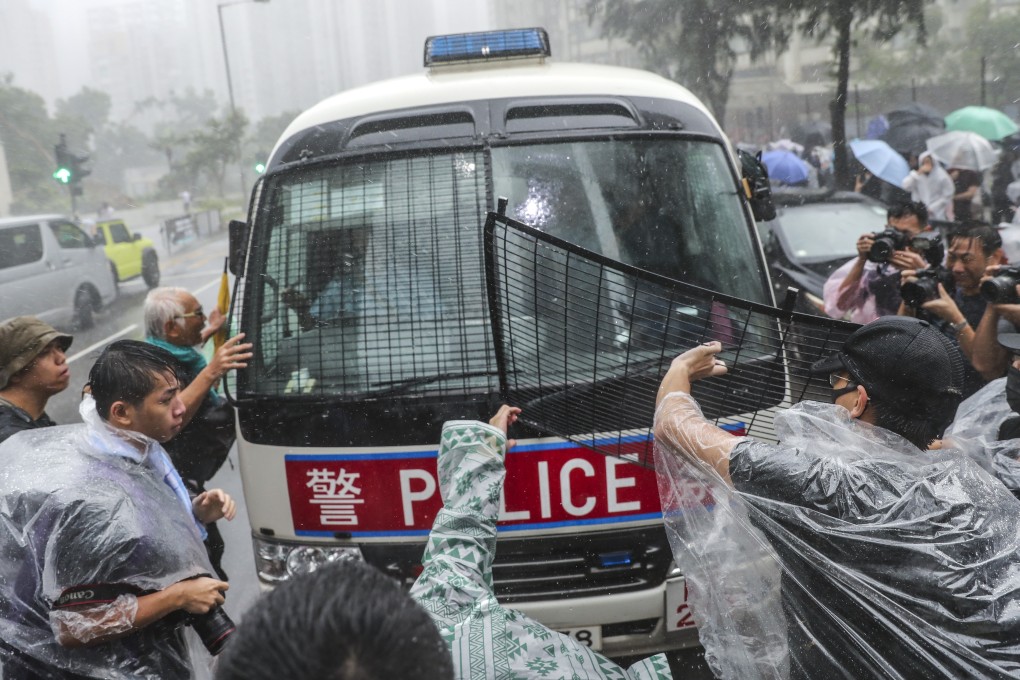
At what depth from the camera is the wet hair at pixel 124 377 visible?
2.12m

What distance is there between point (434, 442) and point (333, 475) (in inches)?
14.5

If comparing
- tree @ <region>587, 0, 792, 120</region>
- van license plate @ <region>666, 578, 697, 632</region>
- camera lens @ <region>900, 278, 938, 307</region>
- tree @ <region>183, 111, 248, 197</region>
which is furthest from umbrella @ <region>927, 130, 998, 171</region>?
tree @ <region>183, 111, 248, 197</region>

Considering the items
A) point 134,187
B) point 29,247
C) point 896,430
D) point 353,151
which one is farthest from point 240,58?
point 896,430

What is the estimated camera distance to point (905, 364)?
1.56 meters

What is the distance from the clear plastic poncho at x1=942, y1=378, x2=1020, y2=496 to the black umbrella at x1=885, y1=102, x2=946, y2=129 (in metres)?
12.0

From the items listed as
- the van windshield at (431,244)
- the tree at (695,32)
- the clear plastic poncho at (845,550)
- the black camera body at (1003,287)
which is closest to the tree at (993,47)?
the tree at (695,32)

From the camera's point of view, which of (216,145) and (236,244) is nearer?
(236,244)

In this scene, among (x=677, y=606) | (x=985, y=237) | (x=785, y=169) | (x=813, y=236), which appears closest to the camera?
(x=677, y=606)

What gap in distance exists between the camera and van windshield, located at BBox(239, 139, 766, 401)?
9.55 feet

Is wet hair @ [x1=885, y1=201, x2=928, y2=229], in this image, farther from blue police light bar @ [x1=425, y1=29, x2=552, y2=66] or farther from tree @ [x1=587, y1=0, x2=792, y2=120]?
tree @ [x1=587, y1=0, x2=792, y2=120]

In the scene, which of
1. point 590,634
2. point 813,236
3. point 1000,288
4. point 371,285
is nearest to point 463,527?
point 590,634

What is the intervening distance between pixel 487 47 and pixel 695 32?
13.8 metres

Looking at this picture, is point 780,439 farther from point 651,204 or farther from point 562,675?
point 651,204

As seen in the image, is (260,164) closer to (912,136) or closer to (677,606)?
(912,136)
